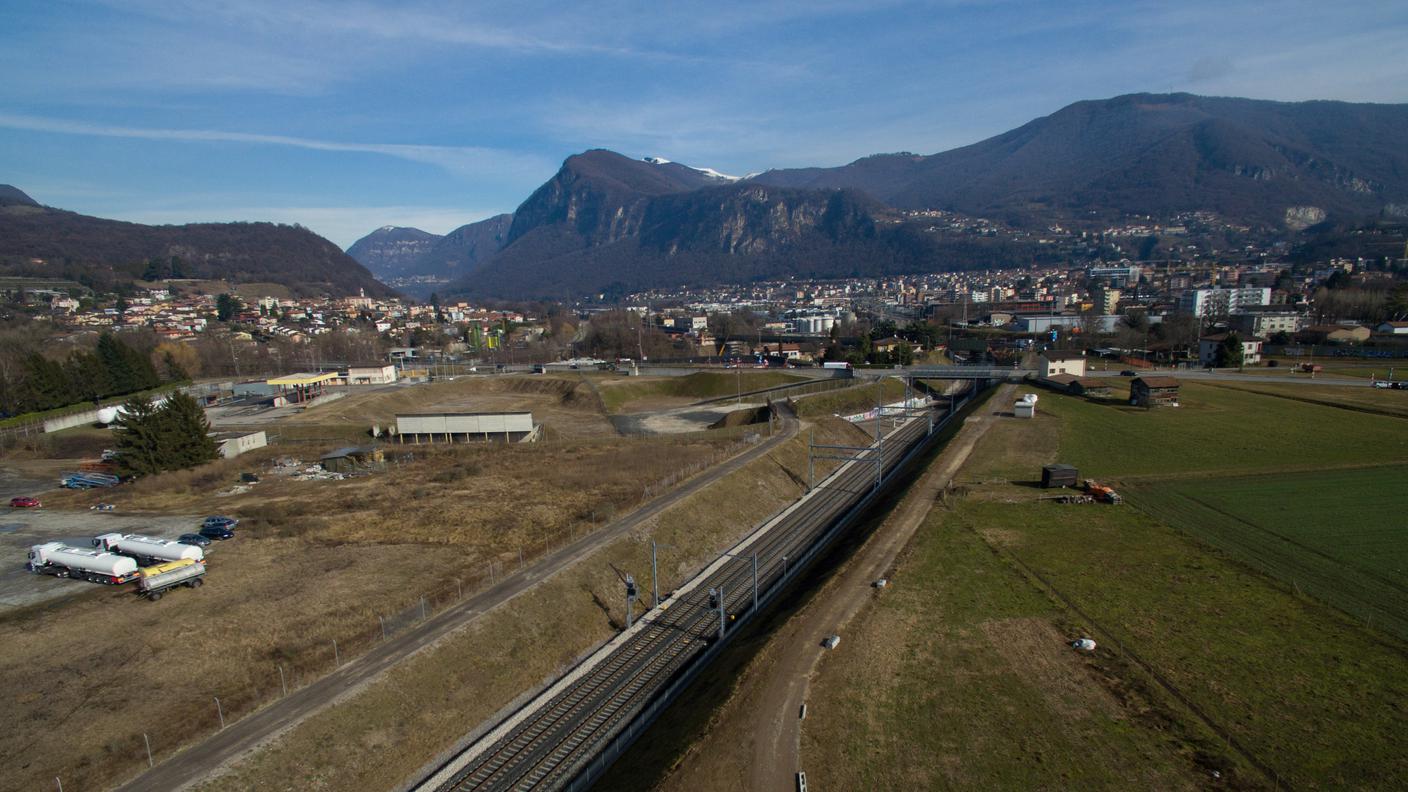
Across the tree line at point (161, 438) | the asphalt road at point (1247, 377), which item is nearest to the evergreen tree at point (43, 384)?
the tree line at point (161, 438)

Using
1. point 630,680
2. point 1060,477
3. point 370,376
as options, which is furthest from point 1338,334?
point 370,376

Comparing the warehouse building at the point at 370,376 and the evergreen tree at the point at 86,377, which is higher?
the evergreen tree at the point at 86,377

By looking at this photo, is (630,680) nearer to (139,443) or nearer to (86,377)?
(139,443)

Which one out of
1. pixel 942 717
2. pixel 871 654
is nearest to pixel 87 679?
pixel 871 654

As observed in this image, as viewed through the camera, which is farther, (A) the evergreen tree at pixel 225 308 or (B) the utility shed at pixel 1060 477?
(A) the evergreen tree at pixel 225 308

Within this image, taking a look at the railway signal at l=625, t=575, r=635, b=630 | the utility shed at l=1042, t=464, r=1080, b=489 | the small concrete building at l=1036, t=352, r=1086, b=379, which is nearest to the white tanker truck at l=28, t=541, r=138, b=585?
the railway signal at l=625, t=575, r=635, b=630

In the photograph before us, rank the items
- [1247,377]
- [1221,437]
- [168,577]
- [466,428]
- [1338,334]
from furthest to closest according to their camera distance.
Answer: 1. [1338,334]
2. [1247,377]
3. [466,428]
4. [1221,437]
5. [168,577]

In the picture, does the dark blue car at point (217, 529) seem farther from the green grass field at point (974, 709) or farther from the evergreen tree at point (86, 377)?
the evergreen tree at point (86, 377)
